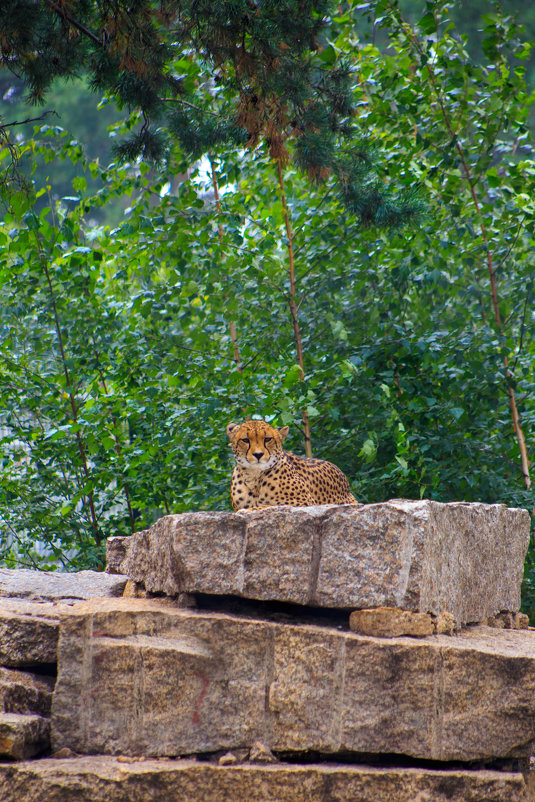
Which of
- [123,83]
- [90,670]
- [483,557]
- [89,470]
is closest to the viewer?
[90,670]

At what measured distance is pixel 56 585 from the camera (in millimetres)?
4832

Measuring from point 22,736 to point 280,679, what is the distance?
1095 mm

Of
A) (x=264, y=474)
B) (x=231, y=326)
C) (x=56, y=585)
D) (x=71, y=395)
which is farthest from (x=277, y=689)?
(x=231, y=326)

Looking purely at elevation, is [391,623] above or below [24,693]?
above

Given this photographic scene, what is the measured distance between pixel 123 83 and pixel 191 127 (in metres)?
0.84

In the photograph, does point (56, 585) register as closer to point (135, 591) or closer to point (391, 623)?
point (135, 591)

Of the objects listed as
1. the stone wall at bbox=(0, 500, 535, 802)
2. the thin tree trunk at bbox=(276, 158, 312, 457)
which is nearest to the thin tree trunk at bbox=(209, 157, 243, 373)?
the thin tree trunk at bbox=(276, 158, 312, 457)

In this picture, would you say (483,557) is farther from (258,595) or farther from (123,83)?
(123,83)

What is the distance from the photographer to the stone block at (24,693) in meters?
3.57

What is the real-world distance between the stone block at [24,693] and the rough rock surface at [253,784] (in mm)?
301

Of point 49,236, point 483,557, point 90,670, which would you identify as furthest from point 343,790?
point 49,236

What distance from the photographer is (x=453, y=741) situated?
338 centimetres

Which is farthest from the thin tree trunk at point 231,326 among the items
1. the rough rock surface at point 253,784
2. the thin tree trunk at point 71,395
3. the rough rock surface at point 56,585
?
the rough rock surface at point 253,784

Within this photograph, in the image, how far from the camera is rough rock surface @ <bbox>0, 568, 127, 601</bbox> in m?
4.54
